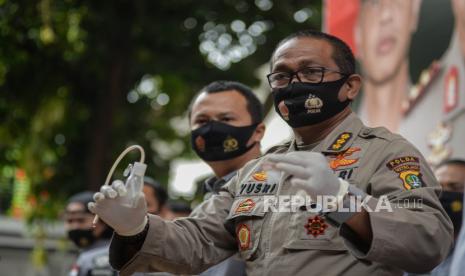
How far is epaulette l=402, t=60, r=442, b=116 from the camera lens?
17.9 ft

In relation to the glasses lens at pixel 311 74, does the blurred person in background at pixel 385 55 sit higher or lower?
lower

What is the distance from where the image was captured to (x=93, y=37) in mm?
10812

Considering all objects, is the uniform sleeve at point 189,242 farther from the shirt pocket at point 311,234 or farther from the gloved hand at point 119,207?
the shirt pocket at point 311,234

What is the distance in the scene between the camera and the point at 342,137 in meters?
2.79

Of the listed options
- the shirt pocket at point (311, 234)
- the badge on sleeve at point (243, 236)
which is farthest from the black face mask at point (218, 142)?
the shirt pocket at point (311, 234)

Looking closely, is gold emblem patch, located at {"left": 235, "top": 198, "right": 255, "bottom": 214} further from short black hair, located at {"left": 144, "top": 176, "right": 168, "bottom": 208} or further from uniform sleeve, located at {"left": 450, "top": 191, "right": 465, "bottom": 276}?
short black hair, located at {"left": 144, "top": 176, "right": 168, "bottom": 208}

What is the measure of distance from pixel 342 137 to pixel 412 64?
3072mm

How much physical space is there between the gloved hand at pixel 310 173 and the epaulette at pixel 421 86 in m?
3.33

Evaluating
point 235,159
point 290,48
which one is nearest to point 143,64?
point 235,159

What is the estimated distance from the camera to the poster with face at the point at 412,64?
521 centimetres

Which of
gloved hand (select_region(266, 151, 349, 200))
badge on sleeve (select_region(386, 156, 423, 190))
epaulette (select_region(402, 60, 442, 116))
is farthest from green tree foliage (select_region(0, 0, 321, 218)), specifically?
gloved hand (select_region(266, 151, 349, 200))

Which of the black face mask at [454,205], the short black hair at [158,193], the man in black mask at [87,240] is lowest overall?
the man in black mask at [87,240]

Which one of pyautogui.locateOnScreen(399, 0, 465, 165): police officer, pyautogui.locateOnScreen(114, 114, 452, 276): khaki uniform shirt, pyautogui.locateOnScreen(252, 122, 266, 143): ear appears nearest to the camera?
pyautogui.locateOnScreen(114, 114, 452, 276): khaki uniform shirt

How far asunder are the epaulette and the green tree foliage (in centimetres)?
535
